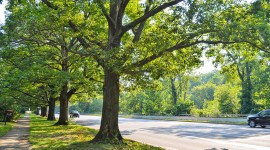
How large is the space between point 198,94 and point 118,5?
96.1m

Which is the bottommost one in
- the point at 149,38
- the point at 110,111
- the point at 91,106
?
the point at 110,111

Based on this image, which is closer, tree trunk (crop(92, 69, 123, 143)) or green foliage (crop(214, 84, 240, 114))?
tree trunk (crop(92, 69, 123, 143))

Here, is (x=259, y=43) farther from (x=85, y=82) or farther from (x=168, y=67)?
(x=85, y=82)

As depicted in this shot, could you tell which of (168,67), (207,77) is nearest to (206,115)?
(168,67)

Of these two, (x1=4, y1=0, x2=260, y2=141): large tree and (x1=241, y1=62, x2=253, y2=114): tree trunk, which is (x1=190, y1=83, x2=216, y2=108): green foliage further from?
(x1=4, y1=0, x2=260, y2=141): large tree

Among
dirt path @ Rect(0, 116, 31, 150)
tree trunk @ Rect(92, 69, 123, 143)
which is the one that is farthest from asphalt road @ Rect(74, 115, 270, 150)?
dirt path @ Rect(0, 116, 31, 150)

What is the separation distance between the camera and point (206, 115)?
144ft

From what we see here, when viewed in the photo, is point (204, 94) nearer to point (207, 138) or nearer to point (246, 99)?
point (246, 99)

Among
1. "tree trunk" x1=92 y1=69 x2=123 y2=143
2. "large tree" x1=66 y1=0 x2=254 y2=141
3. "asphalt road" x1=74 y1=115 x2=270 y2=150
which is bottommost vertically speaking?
"asphalt road" x1=74 y1=115 x2=270 y2=150

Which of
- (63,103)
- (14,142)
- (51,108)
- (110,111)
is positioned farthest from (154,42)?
(51,108)

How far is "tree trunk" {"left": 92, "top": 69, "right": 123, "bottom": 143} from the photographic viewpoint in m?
13.9

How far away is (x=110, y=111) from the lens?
14.1 metres

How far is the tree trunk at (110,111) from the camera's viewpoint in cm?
1385

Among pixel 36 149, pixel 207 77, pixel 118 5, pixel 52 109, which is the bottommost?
pixel 36 149
